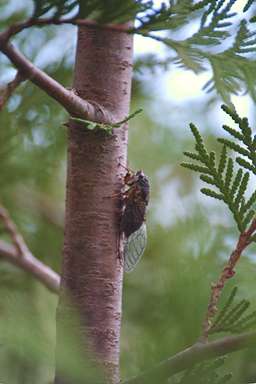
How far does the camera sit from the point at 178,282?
3.43ft

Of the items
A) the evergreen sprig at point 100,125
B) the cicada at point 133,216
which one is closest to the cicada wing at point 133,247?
the cicada at point 133,216

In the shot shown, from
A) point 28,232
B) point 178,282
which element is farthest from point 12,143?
point 178,282

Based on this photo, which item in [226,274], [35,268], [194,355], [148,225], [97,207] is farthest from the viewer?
[148,225]

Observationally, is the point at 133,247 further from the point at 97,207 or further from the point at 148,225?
the point at 148,225

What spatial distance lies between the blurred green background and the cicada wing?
2.0 inches

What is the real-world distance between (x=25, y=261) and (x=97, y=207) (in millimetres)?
503

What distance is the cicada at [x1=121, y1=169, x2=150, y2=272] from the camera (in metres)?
1.13

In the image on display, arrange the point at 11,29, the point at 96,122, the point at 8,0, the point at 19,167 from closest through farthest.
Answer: the point at 11,29 → the point at 96,122 → the point at 8,0 → the point at 19,167

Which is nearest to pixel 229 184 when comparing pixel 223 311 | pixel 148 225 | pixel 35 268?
pixel 223 311

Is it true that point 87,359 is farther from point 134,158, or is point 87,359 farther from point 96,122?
point 134,158

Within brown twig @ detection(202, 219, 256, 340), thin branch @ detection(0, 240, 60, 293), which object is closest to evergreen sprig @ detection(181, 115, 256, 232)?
brown twig @ detection(202, 219, 256, 340)

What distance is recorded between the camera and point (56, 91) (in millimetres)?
1032

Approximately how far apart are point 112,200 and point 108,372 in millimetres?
224

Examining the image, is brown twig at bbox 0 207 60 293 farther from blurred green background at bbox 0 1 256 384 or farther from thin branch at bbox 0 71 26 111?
thin branch at bbox 0 71 26 111
